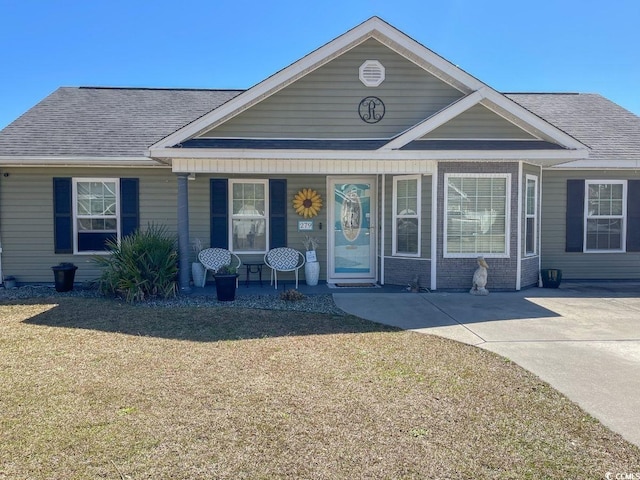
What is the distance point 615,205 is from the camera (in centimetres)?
1070

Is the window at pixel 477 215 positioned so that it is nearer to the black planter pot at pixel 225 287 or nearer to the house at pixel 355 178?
the house at pixel 355 178

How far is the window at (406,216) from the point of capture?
30.6 feet

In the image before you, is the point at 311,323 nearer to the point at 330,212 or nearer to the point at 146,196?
the point at 330,212

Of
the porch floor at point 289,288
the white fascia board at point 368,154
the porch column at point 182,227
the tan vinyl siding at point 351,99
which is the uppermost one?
the tan vinyl siding at point 351,99

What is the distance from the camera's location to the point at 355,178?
1024 cm

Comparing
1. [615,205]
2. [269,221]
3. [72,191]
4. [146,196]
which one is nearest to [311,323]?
[269,221]

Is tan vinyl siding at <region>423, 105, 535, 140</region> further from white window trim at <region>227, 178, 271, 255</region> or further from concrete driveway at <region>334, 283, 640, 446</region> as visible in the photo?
white window trim at <region>227, 178, 271, 255</region>

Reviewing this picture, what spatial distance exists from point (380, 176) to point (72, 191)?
680cm

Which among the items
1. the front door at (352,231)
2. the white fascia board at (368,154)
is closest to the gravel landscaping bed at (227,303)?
the front door at (352,231)

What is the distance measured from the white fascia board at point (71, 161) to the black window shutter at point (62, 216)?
1.55ft

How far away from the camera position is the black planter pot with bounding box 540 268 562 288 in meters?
9.72

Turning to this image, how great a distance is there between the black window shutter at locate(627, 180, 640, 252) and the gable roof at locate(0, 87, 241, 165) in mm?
10808

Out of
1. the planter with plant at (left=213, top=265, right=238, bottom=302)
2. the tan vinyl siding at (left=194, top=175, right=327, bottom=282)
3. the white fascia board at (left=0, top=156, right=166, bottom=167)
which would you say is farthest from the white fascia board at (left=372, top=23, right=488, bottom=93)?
the planter with plant at (left=213, top=265, right=238, bottom=302)

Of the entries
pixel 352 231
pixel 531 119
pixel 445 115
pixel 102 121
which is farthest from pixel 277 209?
pixel 531 119
